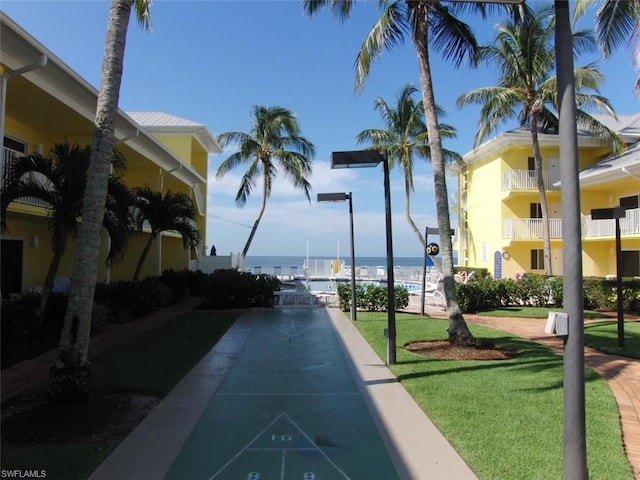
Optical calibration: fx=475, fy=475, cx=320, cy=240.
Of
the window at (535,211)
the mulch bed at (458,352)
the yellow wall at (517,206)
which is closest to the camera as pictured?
the mulch bed at (458,352)

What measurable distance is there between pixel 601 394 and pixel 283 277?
1214 inches

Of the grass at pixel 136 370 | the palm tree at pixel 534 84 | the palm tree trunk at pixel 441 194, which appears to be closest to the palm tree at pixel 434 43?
the palm tree trunk at pixel 441 194

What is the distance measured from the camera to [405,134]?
27812 mm

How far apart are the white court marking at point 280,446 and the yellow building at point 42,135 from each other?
7.45 m

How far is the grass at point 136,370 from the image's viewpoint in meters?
4.00

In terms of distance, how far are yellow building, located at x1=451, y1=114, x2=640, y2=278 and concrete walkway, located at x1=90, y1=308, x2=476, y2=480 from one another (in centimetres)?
1837

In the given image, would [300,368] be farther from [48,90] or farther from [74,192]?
[48,90]

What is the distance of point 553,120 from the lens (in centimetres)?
2273

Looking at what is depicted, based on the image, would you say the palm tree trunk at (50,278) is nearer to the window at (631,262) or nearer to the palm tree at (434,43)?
the palm tree at (434,43)

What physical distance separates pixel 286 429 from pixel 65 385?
2.46 m

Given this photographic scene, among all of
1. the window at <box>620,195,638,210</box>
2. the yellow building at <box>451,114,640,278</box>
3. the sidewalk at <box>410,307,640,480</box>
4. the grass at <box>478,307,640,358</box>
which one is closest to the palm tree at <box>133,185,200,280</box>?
the sidewalk at <box>410,307,640,480</box>

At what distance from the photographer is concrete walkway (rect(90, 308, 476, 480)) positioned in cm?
403

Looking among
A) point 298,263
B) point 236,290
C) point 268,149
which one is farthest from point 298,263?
point 236,290

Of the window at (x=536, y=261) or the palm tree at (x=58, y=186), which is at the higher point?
the palm tree at (x=58, y=186)
